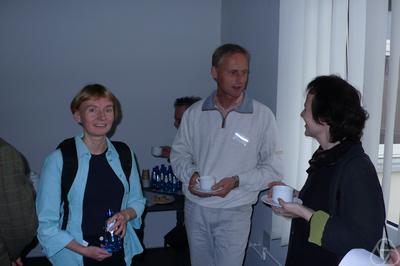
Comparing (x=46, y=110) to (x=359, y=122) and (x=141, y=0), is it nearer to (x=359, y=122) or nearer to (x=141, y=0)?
(x=141, y=0)

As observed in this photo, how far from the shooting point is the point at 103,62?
11.6ft

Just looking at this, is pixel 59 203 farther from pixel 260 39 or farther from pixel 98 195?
pixel 260 39

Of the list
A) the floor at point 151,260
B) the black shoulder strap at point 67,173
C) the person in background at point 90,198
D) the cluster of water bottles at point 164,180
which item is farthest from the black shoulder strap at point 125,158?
the floor at point 151,260

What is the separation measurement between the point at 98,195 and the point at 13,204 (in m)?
0.33

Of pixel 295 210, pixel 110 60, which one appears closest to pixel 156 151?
pixel 110 60

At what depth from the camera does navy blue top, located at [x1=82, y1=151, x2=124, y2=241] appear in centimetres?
160

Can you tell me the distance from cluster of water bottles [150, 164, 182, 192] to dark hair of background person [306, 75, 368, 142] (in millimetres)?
2014

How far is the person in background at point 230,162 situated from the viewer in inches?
82.2

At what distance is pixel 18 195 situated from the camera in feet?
4.82

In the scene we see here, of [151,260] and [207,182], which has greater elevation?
[207,182]

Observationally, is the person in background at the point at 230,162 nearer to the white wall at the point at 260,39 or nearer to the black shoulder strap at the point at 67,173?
the white wall at the point at 260,39

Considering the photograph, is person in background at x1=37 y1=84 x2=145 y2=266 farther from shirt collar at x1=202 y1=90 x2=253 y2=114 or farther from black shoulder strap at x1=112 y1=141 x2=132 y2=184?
shirt collar at x1=202 y1=90 x2=253 y2=114

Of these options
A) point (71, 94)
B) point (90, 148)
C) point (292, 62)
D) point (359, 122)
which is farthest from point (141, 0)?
point (359, 122)

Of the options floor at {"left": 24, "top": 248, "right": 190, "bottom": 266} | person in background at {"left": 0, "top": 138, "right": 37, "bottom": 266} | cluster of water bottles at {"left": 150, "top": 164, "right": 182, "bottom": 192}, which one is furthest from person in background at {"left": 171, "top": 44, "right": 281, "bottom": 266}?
floor at {"left": 24, "top": 248, "right": 190, "bottom": 266}
